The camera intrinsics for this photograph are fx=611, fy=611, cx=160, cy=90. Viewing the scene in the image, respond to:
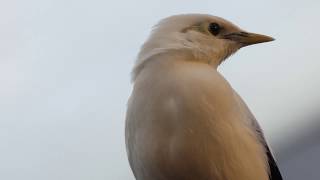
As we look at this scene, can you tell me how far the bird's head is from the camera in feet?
2.79

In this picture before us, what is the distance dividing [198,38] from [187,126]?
22cm

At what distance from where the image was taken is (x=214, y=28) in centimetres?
91

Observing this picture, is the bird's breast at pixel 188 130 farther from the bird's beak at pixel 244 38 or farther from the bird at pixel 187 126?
the bird's beak at pixel 244 38

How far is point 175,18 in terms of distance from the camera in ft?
2.99

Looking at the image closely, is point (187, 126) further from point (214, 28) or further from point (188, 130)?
point (214, 28)

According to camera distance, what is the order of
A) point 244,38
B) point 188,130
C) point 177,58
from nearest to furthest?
point 188,130
point 177,58
point 244,38

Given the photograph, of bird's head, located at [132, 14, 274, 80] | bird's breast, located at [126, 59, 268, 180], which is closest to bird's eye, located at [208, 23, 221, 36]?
bird's head, located at [132, 14, 274, 80]

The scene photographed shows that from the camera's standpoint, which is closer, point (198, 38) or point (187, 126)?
point (187, 126)

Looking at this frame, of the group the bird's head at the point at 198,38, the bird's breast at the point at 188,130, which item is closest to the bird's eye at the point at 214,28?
the bird's head at the point at 198,38

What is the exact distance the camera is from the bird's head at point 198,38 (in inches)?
33.5

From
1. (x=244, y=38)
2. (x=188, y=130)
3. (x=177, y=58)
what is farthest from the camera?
(x=244, y=38)

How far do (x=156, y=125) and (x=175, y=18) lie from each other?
0.84 feet

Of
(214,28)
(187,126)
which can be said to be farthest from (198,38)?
(187,126)

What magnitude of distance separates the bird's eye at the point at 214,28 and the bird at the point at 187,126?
0.07 metres
